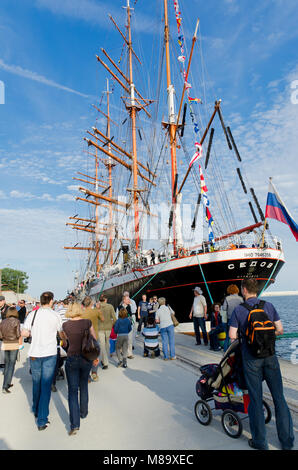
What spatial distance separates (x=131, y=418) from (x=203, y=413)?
101cm

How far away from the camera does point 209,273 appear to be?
1784 centimetres

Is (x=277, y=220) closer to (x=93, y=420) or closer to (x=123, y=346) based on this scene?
(x=123, y=346)

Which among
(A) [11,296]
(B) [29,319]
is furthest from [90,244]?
(B) [29,319]

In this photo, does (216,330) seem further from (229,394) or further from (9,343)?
(9,343)

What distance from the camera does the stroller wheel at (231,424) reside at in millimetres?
3707

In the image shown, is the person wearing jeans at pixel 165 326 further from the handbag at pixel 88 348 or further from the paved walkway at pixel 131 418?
the handbag at pixel 88 348

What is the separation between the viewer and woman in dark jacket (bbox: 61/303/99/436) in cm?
411

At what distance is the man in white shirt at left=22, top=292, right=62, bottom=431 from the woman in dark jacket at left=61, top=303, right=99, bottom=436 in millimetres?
263

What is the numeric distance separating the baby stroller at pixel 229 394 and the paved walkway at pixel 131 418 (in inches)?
4.7

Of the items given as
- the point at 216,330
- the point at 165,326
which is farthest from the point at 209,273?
the point at 165,326

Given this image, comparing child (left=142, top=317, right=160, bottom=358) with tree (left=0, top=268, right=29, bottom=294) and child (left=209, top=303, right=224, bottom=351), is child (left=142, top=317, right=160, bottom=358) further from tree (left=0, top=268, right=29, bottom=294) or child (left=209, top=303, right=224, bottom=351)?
tree (left=0, top=268, right=29, bottom=294)

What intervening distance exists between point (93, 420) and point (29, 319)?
171 centimetres

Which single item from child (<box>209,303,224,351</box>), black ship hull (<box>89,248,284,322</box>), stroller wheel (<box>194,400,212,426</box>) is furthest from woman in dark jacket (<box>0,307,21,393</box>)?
black ship hull (<box>89,248,284,322</box>)

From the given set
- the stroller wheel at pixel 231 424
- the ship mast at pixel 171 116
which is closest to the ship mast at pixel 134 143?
the ship mast at pixel 171 116
